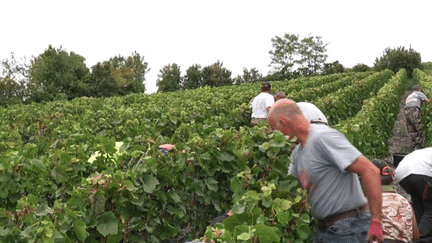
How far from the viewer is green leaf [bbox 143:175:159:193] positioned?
4285 mm

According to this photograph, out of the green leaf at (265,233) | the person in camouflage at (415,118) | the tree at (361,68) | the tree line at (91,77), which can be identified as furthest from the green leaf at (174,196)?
the tree at (361,68)

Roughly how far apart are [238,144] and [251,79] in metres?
75.0

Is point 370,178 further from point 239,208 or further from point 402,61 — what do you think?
point 402,61

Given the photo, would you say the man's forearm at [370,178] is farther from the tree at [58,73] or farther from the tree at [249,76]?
the tree at [249,76]

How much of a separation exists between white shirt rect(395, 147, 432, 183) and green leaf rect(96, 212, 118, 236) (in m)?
3.56

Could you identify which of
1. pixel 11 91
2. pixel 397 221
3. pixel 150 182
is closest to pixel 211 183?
pixel 150 182

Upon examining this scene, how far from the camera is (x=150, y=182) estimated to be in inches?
171

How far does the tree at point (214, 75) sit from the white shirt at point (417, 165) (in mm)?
65702

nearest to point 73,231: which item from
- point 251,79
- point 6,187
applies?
point 6,187

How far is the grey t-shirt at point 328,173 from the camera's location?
321 centimetres

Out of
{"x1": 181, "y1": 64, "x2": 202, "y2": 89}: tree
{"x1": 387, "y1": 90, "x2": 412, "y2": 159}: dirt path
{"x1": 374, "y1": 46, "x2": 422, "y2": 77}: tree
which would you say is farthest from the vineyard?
{"x1": 374, "y1": 46, "x2": 422, "y2": 77}: tree

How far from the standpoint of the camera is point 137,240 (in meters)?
4.52

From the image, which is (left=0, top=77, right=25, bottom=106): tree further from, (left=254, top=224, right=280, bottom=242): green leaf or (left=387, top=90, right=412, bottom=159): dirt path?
(left=254, top=224, right=280, bottom=242): green leaf

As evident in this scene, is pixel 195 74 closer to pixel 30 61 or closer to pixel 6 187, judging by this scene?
pixel 30 61
